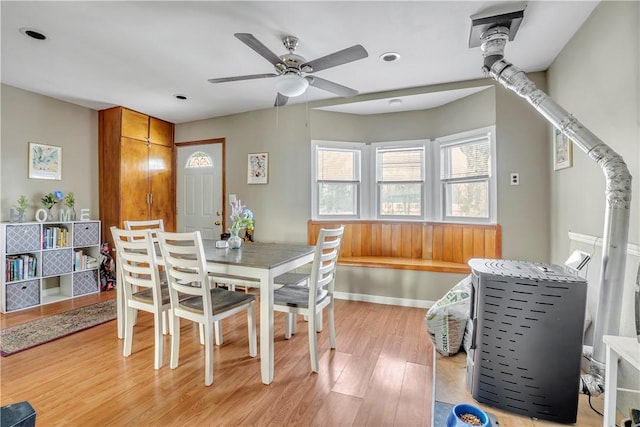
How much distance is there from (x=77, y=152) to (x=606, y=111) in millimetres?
5563

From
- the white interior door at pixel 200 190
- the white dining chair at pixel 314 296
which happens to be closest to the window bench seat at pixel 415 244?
the white dining chair at pixel 314 296

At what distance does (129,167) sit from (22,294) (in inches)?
75.4

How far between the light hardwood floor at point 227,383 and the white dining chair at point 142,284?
209 mm

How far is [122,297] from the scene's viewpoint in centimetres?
260

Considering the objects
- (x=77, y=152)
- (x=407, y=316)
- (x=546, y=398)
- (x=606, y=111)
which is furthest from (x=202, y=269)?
(x=77, y=152)

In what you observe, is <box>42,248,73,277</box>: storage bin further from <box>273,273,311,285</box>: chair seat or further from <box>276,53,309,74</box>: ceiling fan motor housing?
<box>276,53,309,74</box>: ceiling fan motor housing

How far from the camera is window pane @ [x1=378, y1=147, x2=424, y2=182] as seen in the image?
13.1ft

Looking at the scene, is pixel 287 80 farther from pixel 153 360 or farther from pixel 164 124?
pixel 164 124

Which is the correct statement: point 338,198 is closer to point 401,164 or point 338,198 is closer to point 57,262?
point 401,164

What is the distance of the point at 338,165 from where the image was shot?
4.19 m

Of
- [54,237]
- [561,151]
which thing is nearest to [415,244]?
[561,151]

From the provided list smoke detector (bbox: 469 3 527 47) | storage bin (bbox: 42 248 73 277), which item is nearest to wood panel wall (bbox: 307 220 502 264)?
smoke detector (bbox: 469 3 527 47)

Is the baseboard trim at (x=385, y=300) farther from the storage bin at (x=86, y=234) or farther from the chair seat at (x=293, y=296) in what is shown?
the storage bin at (x=86, y=234)

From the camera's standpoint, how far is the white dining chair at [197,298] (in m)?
1.98
